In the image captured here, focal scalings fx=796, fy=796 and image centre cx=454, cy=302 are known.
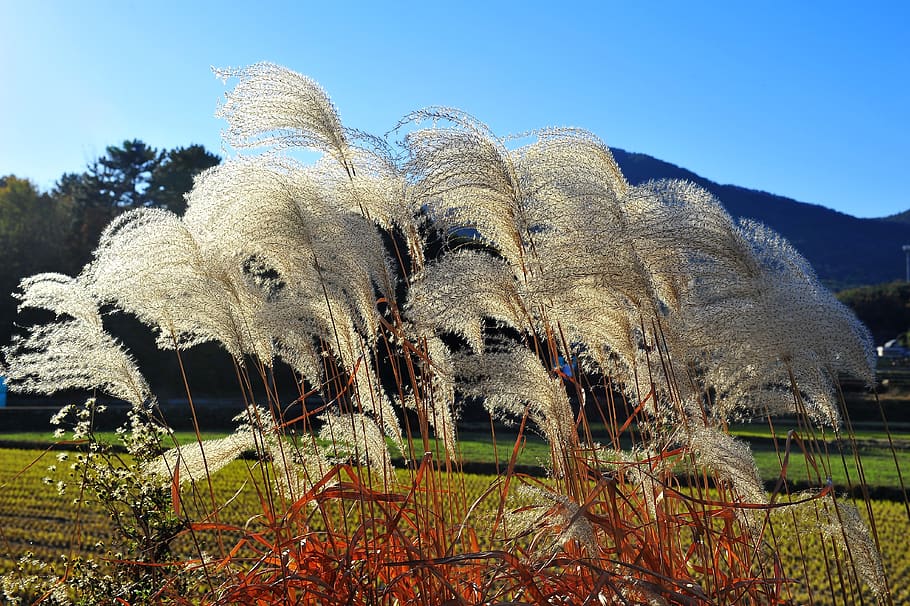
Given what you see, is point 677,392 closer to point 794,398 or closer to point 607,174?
point 794,398

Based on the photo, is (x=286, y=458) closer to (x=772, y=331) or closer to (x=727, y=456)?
(x=727, y=456)

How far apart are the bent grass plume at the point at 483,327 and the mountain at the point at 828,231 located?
88.1 metres

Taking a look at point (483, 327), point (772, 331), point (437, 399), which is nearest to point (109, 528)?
point (437, 399)

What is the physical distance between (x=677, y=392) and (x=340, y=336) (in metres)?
1.51

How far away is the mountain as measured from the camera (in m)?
97.1

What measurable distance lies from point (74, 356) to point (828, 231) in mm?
126380

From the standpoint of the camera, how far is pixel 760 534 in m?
2.90

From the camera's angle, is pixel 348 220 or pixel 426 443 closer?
→ pixel 348 220

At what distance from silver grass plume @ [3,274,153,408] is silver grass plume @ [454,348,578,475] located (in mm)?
1652

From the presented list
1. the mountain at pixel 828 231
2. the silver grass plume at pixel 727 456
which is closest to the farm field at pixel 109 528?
the silver grass plume at pixel 727 456

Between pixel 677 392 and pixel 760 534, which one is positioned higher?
pixel 677 392

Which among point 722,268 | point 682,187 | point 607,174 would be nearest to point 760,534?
point 722,268

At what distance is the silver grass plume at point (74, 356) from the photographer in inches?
138

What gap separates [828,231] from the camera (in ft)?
381
